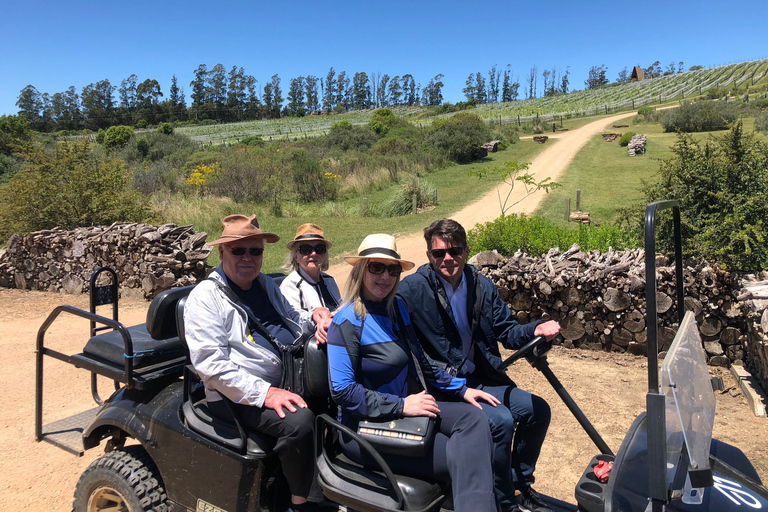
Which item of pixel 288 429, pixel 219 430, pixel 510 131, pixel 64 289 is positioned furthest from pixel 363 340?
pixel 510 131

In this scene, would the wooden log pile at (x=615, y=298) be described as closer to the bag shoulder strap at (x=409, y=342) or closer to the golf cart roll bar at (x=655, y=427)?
the bag shoulder strap at (x=409, y=342)

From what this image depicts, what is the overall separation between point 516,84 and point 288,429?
446 feet

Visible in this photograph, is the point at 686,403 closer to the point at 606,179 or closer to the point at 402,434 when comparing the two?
the point at 402,434

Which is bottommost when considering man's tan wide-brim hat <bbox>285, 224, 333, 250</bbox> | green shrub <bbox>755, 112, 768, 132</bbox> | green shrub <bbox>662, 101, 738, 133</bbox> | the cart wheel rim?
the cart wheel rim

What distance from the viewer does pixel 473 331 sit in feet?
9.52

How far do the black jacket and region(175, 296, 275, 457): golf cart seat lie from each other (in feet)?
3.37

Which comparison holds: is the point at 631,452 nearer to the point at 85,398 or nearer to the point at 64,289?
the point at 85,398

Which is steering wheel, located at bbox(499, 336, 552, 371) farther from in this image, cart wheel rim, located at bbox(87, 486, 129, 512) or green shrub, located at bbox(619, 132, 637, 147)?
green shrub, located at bbox(619, 132, 637, 147)

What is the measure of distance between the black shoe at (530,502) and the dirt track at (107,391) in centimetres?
102

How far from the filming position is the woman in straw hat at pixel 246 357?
2418 mm

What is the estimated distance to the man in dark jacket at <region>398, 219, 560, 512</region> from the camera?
8.57 ft

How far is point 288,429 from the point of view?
93.7 inches

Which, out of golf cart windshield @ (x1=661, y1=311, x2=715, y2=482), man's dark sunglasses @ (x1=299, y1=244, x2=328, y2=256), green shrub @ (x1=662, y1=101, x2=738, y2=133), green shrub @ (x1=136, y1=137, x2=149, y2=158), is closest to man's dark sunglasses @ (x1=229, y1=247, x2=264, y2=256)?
man's dark sunglasses @ (x1=299, y1=244, x2=328, y2=256)

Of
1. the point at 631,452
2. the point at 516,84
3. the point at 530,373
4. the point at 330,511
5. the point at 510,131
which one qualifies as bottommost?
the point at 530,373
